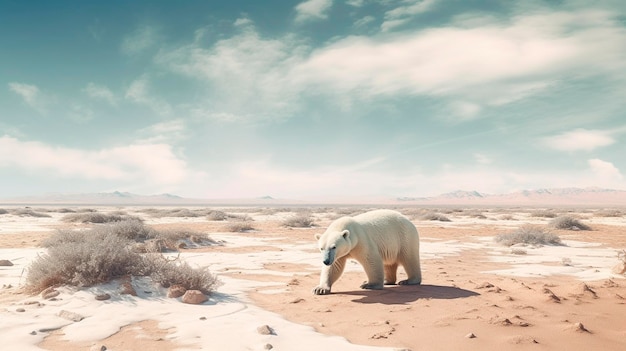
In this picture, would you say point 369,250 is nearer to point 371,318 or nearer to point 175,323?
point 371,318

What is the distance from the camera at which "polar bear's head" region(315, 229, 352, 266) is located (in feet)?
22.6

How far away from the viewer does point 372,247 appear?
298 inches

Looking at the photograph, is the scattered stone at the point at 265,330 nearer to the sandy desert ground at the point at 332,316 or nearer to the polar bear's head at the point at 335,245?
the sandy desert ground at the point at 332,316

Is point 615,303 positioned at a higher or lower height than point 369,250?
lower

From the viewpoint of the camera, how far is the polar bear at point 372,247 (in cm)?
719

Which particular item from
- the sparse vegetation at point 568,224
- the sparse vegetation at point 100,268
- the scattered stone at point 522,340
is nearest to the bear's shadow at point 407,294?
the scattered stone at point 522,340

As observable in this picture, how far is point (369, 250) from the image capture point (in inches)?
295

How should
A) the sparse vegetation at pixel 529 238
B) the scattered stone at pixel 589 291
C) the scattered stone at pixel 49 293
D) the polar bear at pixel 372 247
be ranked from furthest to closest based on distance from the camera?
the sparse vegetation at pixel 529 238 < the polar bear at pixel 372 247 < the scattered stone at pixel 589 291 < the scattered stone at pixel 49 293

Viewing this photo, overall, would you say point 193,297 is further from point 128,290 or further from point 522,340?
point 522,340

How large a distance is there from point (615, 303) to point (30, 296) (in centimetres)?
843

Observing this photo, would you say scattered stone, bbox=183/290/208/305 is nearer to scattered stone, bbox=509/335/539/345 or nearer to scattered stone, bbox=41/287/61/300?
scattered stone, bbox=41/287/61/300

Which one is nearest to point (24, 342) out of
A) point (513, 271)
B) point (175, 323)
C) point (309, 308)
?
point (175, 323)

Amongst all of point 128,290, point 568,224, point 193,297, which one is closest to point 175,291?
point 193,297

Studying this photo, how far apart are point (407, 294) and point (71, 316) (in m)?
4.94
